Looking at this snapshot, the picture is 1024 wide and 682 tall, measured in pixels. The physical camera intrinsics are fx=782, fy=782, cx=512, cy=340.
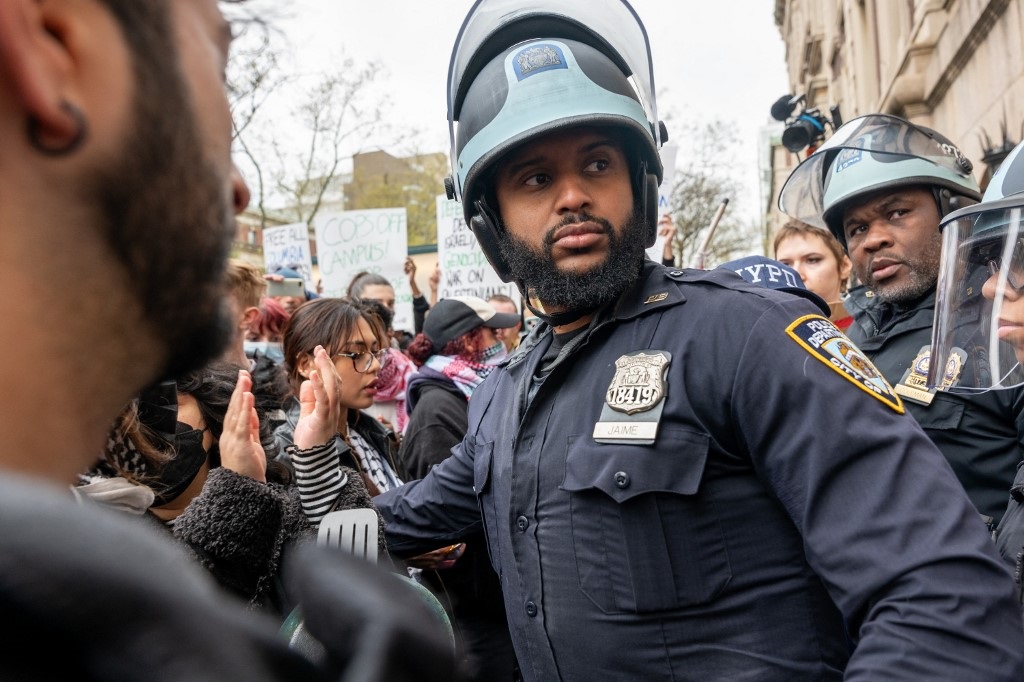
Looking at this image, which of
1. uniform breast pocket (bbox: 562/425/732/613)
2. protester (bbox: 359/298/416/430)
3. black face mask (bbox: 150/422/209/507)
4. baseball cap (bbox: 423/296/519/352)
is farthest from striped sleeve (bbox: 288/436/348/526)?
protester (bbox: 359/298/416/430)

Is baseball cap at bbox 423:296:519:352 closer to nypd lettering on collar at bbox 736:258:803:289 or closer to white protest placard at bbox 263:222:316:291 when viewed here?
nypd lettering on collar at bbox 736:258:803:289

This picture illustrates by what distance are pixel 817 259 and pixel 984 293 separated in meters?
2.05

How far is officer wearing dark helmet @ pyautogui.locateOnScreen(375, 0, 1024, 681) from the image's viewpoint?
1227 mm

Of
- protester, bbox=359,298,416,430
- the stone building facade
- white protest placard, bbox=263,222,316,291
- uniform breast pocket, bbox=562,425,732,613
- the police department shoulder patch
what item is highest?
the stone building facade

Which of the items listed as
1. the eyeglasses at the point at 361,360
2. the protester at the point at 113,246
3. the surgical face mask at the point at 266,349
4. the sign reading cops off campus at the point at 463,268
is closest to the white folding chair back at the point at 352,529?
the protester at the point at 113,246

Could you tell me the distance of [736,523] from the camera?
4.70 ft

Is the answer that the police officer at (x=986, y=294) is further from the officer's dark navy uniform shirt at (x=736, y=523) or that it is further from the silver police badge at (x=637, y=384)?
the silver police badge at (x=637, y=384)

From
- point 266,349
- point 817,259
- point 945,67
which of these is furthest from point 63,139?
point 945,67

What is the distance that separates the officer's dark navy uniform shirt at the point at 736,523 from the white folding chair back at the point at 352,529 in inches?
13.6

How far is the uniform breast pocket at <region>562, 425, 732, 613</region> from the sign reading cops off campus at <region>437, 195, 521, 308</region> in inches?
207

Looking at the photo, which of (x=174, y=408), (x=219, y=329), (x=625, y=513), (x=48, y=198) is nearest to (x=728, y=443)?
(x=625, y=513)

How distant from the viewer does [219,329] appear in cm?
76

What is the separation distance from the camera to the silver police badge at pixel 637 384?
153cm

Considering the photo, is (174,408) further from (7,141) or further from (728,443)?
(7,141)
